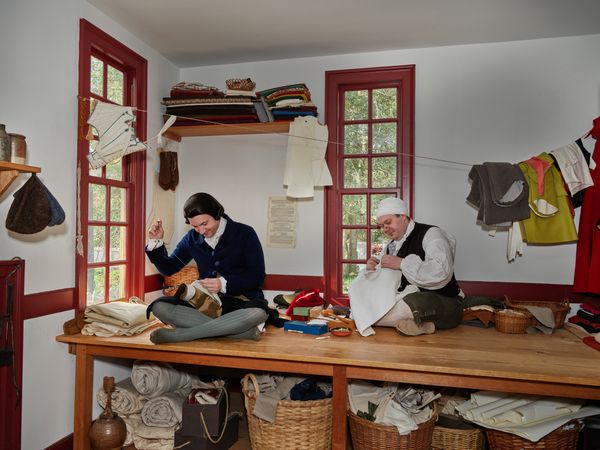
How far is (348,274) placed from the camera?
428cm

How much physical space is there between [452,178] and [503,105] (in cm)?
70

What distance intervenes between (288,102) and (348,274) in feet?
5.05

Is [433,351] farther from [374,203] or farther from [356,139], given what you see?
[356,139]

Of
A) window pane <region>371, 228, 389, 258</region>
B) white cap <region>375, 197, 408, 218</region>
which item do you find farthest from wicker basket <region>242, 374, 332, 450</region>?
window pane <region>371, 228, 389, 258</region>

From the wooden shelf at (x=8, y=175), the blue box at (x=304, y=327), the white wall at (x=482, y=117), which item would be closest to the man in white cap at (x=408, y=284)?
the blue box at (x=304, y=327)

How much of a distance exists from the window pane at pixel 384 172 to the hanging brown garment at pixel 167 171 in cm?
175

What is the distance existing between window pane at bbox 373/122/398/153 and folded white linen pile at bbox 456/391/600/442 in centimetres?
214

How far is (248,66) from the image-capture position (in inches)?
176

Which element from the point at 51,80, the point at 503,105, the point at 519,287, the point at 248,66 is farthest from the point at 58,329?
the point at 503,105

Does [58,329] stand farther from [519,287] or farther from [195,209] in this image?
[519,287]

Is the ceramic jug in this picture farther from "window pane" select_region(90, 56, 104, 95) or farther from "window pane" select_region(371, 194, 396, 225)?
"window pane" select_region(371, 194, 396, 225)

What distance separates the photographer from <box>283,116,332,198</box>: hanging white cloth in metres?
4.08

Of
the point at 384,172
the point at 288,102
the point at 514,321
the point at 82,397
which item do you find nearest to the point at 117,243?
the point at 82,397

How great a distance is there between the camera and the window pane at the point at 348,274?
168 inches
